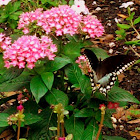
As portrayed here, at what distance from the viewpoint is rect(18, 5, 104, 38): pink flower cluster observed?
2062 mm

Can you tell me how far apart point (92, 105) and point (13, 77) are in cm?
47

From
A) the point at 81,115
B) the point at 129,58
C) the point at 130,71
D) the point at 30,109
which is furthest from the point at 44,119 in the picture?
the point at 130,71

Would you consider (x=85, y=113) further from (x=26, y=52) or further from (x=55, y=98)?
(x=26, y=52)

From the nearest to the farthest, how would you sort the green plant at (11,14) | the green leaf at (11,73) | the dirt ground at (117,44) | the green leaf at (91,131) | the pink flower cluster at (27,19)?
1. the green leaf at (11,73)
2. the green leaf at (91,131)
3. the pink flower cluster at (27,19)
4. the dirt ground at (117,44)
5. the green plant at (11,14)

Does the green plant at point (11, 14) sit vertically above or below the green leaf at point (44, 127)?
above

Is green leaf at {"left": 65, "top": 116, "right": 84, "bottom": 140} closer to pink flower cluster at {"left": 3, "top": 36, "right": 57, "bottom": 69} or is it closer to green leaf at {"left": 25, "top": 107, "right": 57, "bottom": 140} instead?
green leaf at {"left": 25, "top": 107, "right": 57, "bottom": 140}

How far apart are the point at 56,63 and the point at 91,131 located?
44 centimetres

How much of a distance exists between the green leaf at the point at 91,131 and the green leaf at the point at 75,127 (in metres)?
0.03

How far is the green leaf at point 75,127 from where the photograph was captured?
6.88ft

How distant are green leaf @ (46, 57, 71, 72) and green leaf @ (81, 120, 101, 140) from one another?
1.26 feet

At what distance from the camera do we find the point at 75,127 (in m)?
2.12

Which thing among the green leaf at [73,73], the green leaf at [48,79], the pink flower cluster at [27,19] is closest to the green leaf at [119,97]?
the green leaf at [73,73]

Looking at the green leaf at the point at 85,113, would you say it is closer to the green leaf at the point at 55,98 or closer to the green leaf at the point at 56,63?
the green leaf at the point at 55,98

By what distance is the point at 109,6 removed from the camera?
4.48m
